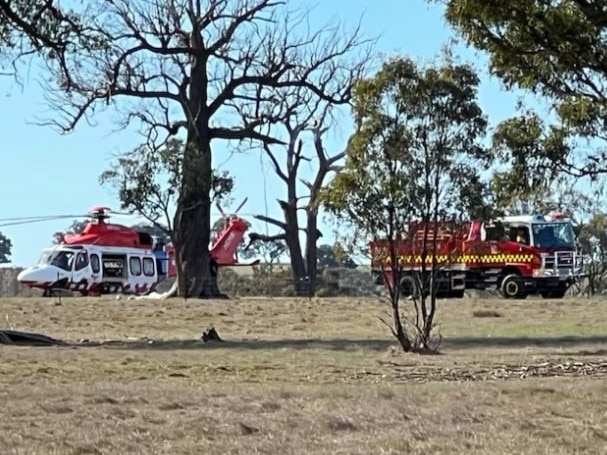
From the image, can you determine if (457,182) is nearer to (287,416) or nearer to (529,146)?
(529,146)

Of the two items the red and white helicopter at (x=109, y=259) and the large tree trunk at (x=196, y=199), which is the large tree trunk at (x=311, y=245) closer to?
the red and white helicopter at (x=109, y=259)

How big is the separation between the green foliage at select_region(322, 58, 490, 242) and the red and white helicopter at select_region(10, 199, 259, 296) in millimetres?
35293

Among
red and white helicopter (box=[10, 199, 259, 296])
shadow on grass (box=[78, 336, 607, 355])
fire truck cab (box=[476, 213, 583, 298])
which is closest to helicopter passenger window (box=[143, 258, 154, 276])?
red and white helicopter (box=[10, 199, 259, 296])

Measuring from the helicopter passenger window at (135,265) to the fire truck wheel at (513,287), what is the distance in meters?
18.3

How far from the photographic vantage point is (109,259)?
61312 mm

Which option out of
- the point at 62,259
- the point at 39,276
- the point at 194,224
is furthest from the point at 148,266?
the point at 194,224

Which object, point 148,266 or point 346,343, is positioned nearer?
point 346,343

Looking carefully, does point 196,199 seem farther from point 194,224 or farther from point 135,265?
point 135,265

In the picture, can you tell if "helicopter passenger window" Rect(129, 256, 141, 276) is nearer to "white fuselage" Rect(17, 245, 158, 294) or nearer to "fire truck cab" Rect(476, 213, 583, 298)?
"white fuselage" Rect(17, 245, 158, 294)

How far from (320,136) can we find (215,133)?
1101 cm

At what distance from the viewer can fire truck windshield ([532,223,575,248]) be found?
53.6 meters

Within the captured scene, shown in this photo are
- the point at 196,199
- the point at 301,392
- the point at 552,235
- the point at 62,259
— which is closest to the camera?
the point at 301,392

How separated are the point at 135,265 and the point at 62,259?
460 centimetres

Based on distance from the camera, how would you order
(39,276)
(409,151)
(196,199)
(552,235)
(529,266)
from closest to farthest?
(409,151), (196,199), (529,266), (552,235), (39,276)
